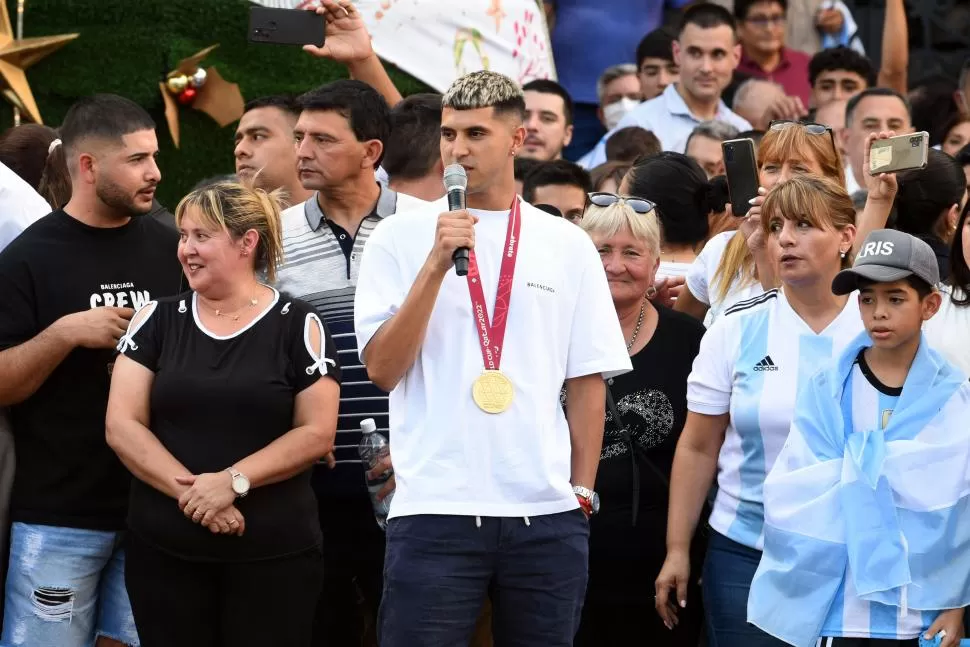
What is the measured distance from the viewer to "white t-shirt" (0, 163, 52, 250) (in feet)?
18.3

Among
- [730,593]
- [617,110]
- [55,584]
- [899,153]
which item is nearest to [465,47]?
[617,110]

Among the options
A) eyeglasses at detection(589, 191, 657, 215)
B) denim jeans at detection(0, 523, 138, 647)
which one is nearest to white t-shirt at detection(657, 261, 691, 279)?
eyeglasses at detection(589, 191, 657, 215)

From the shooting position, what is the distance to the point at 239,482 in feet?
15.1

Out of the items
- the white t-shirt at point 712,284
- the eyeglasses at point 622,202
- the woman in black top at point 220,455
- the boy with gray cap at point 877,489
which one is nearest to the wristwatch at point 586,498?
the boy with gray cap at point 877,489

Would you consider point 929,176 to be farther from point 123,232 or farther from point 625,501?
point 123,232

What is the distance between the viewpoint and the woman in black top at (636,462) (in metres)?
5.03

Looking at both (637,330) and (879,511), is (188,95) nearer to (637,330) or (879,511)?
(637,330)

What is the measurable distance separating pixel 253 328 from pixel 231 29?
3.53 meters

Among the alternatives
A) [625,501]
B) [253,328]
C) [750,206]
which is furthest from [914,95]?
[253,328]

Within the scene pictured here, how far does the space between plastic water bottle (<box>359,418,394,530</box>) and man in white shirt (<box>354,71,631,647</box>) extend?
879 millimetres

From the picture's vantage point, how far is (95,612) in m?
5.20

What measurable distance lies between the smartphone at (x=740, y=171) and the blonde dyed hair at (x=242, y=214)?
61.6 inches

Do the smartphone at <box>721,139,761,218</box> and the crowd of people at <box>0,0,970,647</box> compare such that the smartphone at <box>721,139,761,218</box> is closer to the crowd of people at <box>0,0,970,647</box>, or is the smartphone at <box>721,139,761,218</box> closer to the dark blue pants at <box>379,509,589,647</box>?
the crowd of people at <box>0,0,970,647</box>

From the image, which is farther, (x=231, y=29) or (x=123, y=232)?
(x=231, y=29)
